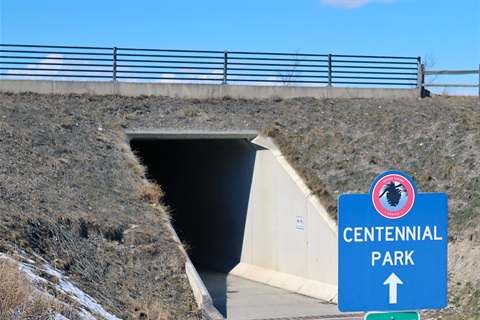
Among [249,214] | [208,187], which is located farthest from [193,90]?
[249,214]

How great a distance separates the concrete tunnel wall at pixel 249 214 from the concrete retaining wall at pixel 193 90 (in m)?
1.75

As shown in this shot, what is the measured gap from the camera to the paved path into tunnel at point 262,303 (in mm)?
16234

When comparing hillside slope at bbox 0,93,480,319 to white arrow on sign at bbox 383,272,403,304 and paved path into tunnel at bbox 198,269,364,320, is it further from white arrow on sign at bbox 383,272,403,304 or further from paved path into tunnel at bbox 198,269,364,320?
white arrow on sign at bbox 383,272,403,304

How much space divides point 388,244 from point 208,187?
846 inches

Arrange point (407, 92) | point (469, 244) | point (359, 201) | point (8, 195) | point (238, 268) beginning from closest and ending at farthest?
point (359, 201) < point (8, 195) < point (469, 244) < point (238, 268) < point (407, 92)

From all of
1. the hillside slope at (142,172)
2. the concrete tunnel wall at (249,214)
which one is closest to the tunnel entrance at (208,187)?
the concrete tunnel wall at (249,214)

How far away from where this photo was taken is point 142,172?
18.8 m

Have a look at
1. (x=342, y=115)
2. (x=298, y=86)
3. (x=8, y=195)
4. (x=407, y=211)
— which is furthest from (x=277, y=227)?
(x=407, y=211)

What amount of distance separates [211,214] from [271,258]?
14.9ft

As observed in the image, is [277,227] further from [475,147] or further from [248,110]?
[475,147]

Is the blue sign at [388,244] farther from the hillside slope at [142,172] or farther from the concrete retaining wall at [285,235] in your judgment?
the concrete retaining wall at [285,235]

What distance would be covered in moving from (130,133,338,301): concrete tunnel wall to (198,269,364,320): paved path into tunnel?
0.48m

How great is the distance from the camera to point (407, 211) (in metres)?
4.55

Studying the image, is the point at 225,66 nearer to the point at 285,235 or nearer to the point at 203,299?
the point at 285,235
